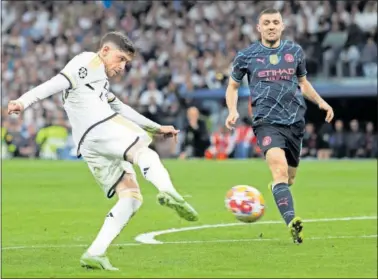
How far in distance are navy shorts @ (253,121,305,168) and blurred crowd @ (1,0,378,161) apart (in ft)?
67.4

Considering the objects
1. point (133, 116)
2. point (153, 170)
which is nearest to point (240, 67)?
point (133, 116)

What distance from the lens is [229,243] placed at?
11961 mm

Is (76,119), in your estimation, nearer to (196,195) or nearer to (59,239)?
(59,239)

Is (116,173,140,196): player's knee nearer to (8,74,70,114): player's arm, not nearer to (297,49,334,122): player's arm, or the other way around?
(8,74,70,114): player's arm

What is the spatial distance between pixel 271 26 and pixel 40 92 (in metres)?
3.76

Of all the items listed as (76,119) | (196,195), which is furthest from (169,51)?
(76,119)

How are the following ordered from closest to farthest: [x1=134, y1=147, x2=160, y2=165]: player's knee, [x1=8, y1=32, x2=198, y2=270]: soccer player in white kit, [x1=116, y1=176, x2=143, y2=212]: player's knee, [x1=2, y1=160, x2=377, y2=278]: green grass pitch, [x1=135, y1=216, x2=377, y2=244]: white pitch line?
[x1=134, y1=147, x2=160, y2=165]: player's knee, [x1=8, y1=32, x2=198, y2=270]: soccer player in white kit, [x1=2, y1=160, x2=377, y2=278]: green grass pitch, [x1=116, y1=176, x2=143, y2=212]: player's knee, [x1=135, y1=216, x2=377, y2=244]: white pitch line

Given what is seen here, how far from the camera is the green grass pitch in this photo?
9469mm

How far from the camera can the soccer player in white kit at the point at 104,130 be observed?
926 centimetres

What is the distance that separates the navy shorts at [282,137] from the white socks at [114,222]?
2.83m

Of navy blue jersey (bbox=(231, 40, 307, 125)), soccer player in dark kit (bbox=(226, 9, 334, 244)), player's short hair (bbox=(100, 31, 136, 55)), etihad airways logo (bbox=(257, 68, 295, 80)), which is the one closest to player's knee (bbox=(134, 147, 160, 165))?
player's short hair (bbox=(100, 31, 136, 55))

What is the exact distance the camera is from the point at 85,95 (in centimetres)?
946

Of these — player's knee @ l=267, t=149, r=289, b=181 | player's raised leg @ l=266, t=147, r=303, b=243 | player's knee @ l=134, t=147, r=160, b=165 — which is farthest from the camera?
player's knee @ l=267, t=149, r=289, b=181

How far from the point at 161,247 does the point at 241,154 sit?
77.7 ft
